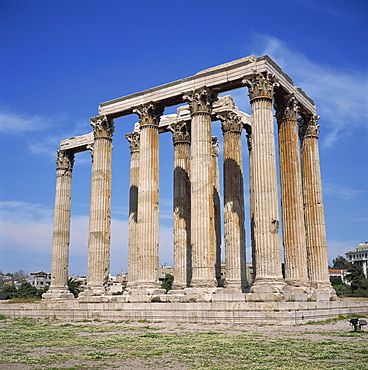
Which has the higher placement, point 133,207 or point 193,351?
point 133,207

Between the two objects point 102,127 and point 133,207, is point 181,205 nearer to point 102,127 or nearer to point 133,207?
point 133,207

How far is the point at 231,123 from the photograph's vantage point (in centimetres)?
3869

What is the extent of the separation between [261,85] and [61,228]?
25854 mm

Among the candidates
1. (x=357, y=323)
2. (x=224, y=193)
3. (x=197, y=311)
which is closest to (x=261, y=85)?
(x=224, y=193)

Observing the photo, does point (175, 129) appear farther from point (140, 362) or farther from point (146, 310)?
point (140, 362)

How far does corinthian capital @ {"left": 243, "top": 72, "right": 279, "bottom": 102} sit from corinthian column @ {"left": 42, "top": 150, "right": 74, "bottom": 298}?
24.3 m

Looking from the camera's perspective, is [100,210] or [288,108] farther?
[100,210]

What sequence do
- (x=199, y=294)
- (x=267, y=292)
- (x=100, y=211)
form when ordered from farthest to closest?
(x=100, y=211) → (x=199, y=294) → (x=267, y=292)

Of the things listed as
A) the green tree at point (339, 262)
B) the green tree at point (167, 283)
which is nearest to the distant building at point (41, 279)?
the green tree at point (167, 283)

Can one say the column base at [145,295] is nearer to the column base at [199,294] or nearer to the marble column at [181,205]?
the column base at [199,294]

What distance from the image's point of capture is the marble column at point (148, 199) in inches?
1356

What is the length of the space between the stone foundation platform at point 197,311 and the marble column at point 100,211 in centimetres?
260

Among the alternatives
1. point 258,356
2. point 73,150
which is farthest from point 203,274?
point 73,150

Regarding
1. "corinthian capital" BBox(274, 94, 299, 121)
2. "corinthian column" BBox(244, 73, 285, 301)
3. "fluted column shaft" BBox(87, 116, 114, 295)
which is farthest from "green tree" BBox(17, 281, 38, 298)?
"corinthian column" BBox(244, 73, 285, 301)
